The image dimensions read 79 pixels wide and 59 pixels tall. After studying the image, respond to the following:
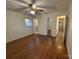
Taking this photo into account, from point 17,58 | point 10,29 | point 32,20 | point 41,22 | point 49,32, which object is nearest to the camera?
point 17,58

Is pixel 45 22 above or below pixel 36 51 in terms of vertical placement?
above

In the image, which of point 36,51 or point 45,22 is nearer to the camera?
point 36,51

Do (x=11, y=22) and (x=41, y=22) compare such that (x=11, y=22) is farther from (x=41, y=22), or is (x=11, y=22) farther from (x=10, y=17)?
(x=41, y=22)

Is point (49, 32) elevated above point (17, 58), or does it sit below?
above

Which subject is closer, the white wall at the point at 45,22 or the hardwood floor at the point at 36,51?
the hardwood floor at the point at 36,51

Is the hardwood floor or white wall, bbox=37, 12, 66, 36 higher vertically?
white wall, bbox=37, 12, 66, 36

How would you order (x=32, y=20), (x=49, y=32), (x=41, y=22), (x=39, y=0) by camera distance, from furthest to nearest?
(x=32, y=20), (x=41, y=22), (x=49, y=32), (x=39, y=0)

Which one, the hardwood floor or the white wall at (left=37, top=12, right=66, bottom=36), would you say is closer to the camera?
the hardwood floor

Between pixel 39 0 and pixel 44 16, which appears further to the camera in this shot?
pixel 44 16

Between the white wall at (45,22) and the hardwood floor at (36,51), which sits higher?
the white wall at (45,22)
